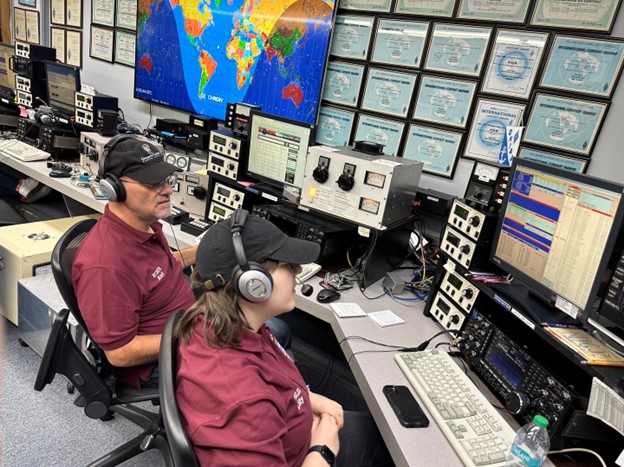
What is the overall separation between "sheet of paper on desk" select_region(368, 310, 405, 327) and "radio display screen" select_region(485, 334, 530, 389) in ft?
1.24

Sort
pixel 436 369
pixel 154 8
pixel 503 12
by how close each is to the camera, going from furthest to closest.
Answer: pixel 154 8
pixel 503 12
pixel 436 369

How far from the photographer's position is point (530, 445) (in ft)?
3.43

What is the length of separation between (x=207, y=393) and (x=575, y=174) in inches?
43.5

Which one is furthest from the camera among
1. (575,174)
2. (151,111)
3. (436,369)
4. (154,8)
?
(151,111)

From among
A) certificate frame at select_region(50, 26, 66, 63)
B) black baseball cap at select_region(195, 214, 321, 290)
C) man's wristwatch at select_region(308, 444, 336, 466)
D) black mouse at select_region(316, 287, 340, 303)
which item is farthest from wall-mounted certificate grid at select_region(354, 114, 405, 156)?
certificate frame at select_region(50, 26, 66, 63)

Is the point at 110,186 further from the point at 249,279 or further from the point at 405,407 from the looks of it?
the point at 405,407

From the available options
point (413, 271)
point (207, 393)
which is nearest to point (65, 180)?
point (413, 271)

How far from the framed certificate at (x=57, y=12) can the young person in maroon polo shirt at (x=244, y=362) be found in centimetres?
445

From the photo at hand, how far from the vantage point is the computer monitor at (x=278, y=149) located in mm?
1967

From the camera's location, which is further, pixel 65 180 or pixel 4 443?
pixel 65 180

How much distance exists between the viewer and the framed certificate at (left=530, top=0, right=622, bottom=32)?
1771 mm

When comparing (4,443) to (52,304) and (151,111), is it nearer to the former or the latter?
(52,304)

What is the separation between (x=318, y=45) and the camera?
2533 millimetres

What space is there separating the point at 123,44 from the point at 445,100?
2.92 meters
